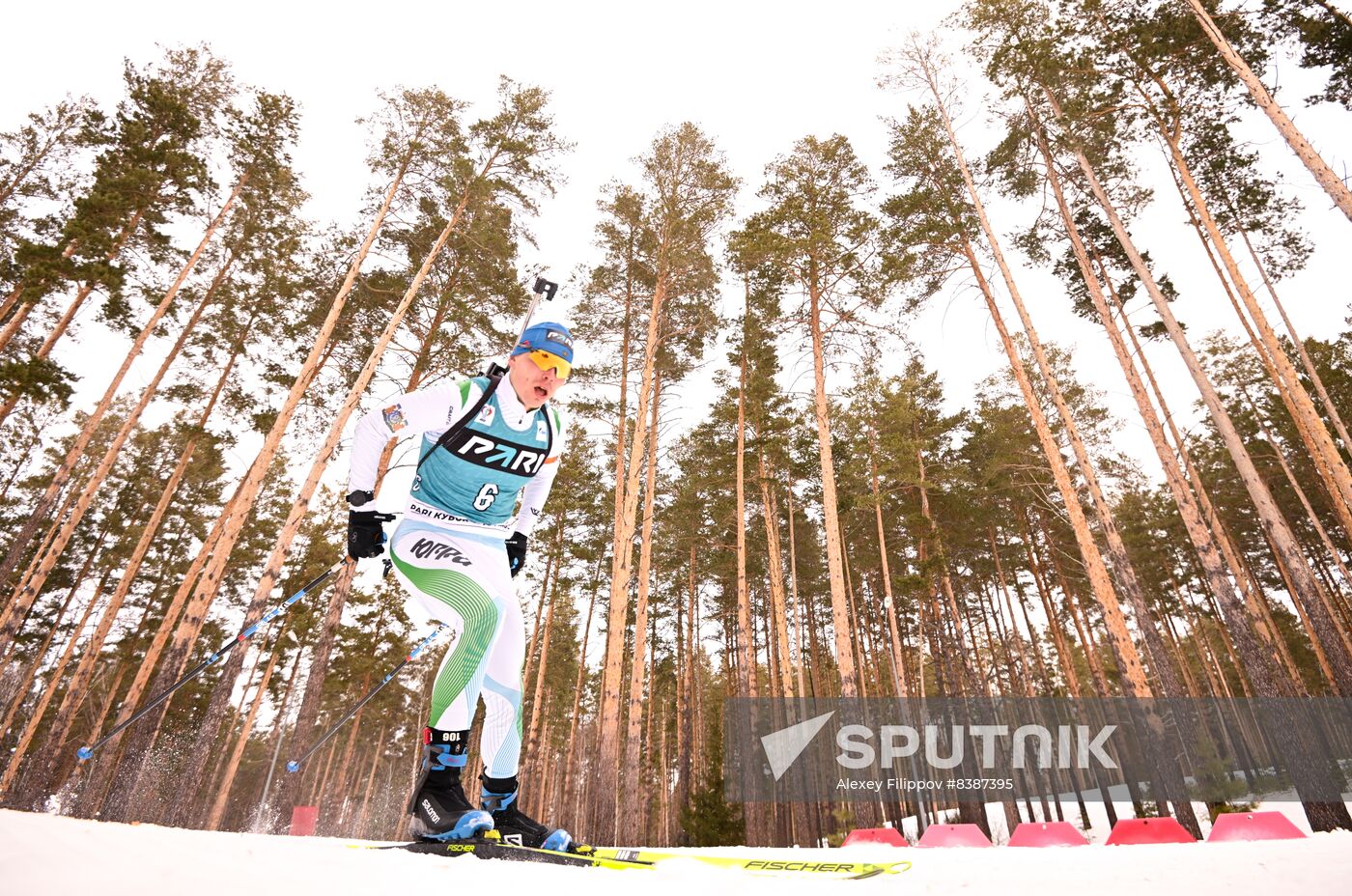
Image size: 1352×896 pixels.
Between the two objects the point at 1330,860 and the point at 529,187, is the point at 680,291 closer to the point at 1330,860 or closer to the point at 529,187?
the point at 529,187

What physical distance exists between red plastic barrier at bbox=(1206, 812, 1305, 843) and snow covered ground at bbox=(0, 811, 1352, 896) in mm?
2981

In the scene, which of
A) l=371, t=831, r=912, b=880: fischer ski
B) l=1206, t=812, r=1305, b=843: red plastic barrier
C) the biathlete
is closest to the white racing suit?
the biathlete

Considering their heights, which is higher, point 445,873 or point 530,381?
point 530,381

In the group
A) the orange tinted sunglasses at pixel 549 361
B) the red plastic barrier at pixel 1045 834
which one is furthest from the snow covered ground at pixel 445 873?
the red plastic barrier at pixel 1045 834

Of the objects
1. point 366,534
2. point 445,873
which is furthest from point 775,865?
point 366,534

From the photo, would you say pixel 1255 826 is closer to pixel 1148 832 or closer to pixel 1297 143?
pixel 1148 832

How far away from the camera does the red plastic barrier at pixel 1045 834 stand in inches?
218

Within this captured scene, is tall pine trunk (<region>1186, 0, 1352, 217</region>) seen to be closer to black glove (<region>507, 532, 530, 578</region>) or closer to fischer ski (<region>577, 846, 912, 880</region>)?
fischer ski (<region>577, 846, 912, 880</region>)

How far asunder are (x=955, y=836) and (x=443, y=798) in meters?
6.35

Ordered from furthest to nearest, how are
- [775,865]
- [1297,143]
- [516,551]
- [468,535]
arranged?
[1297,143] < [516,551] < [468,535] < [775,865]

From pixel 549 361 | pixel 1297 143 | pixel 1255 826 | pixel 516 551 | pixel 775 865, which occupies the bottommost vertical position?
pixel 775 865

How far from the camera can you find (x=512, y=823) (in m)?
2.71

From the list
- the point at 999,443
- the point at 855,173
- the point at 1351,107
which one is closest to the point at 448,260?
the point at 855,173

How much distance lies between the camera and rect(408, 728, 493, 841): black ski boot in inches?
98.3
